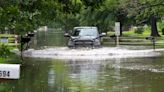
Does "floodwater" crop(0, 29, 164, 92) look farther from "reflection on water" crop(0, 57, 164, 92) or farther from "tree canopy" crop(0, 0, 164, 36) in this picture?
"tree canopy" crop(0, 0, 164, 36)

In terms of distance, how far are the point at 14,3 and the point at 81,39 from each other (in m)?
18.6

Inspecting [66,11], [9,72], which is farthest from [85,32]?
[9,72]

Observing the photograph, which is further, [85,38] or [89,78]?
[85,38]

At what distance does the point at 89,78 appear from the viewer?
15.2 metres

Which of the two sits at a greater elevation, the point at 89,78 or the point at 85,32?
the point at 85,32

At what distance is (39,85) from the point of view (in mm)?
13594

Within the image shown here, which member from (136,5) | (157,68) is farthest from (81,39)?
(157,68)

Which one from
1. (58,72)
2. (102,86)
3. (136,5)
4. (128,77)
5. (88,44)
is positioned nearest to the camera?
(102,86)

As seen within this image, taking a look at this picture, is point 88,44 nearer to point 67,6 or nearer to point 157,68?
point 157,68

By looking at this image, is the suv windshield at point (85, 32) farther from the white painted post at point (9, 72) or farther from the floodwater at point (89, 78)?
the white painted post at point (9, 72)

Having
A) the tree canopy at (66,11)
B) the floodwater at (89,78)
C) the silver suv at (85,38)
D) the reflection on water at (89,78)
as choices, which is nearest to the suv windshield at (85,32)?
the silver suv at (85,38)

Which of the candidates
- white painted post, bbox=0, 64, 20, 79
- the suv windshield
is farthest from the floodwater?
the suv windshield

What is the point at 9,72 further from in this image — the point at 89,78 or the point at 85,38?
the point at 85,38

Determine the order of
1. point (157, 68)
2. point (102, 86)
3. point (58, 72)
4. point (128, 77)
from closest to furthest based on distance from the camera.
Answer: point (102, 86) → point (128, 77) → point (58, 72) → point (157, 68)
